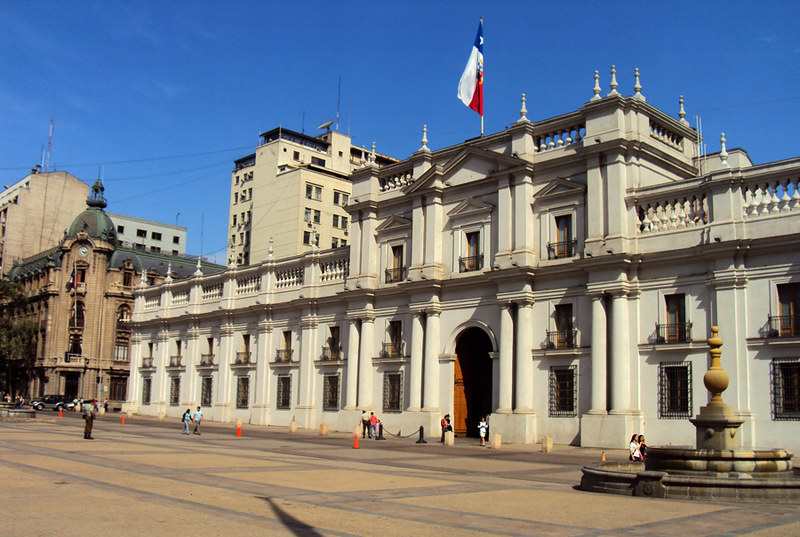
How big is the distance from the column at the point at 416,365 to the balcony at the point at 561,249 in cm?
881

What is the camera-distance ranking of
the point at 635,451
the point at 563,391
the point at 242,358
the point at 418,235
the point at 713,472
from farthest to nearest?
the point at 242,358 → the point at 418,235 → the point at 563,391 → the point at 635,451 → the point at 713,472

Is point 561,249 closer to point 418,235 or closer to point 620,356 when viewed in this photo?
point 620,356

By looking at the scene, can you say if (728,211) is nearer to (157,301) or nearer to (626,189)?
(626,189)

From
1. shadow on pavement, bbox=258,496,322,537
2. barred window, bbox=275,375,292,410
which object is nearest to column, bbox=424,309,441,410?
barred window, bbox=275,375,292,410

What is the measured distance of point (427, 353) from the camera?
4419cm

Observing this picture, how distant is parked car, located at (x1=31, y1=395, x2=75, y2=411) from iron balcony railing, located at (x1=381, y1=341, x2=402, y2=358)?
1872 inches

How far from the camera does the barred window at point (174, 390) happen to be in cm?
6425

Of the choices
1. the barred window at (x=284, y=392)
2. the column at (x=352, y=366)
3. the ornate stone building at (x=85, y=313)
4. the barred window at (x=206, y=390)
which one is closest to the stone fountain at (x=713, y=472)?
the column at (x=352, y=366)

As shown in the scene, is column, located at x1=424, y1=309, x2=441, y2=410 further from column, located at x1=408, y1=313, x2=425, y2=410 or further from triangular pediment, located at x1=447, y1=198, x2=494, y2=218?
triangular pediment, located at x1=447, y1=198, x2=494, y2=218

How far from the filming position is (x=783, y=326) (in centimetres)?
3216

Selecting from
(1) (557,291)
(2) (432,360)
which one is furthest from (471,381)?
(1) (557,291)

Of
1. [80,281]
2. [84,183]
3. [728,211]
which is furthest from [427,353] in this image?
[84,183]

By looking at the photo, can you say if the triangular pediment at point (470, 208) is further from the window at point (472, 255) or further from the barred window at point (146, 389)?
the barred window at point (146, 389)

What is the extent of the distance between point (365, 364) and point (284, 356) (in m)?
8.77
